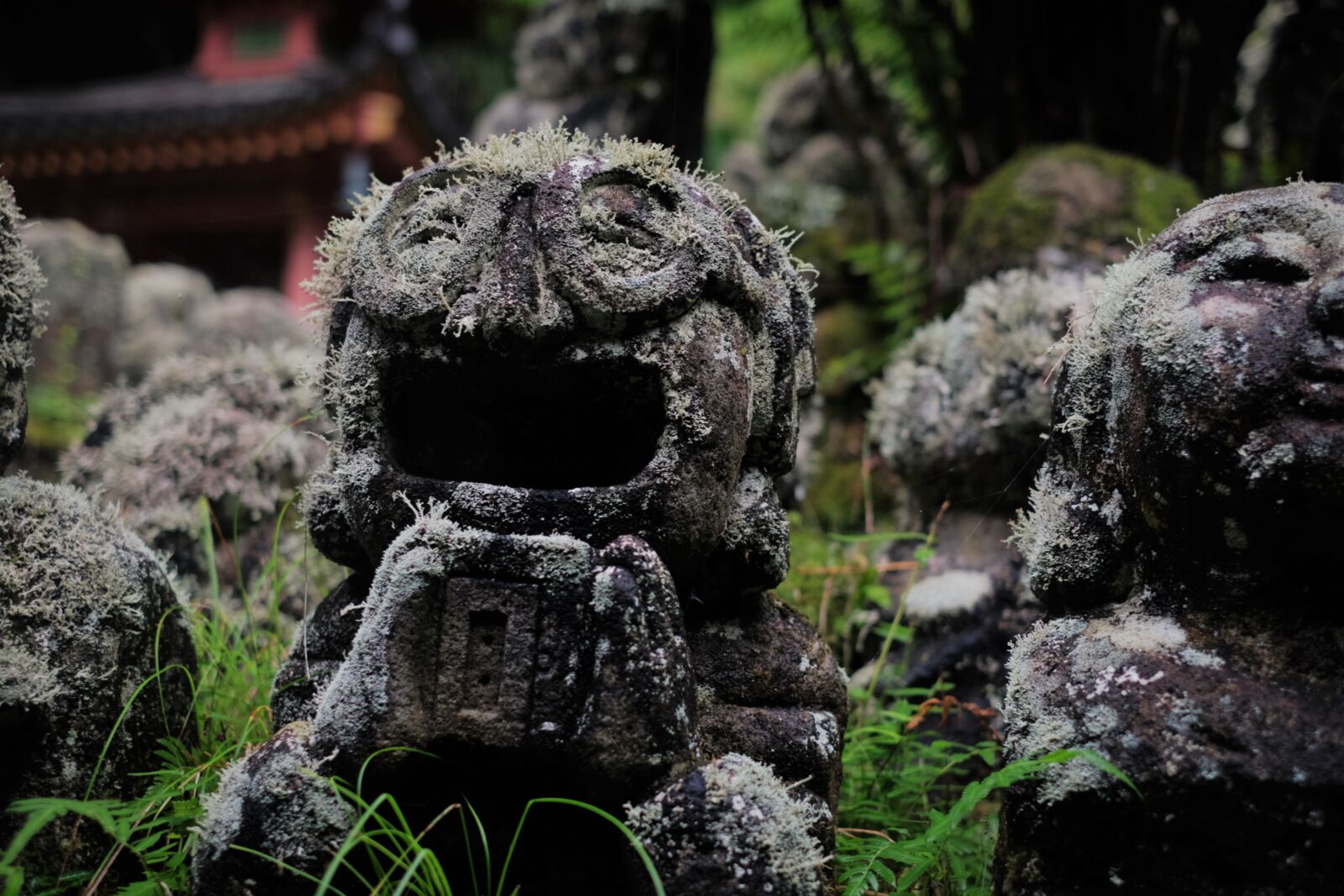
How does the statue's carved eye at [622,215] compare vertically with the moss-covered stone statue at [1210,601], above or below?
above

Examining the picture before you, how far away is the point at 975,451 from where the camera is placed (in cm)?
338

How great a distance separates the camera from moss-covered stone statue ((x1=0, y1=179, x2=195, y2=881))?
1.92 metres

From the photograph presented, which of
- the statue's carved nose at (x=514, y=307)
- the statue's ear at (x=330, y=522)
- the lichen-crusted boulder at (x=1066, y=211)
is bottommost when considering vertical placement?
the statue's ear at (x=330, y=522)

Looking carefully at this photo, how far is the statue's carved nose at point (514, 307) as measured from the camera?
1.84 metres

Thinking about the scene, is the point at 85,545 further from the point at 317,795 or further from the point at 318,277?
the point at 317,795

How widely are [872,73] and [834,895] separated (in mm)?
4422

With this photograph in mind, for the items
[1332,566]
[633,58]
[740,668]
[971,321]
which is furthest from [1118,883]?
[633,58]

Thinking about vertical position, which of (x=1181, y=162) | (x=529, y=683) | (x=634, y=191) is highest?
(x=1181, y=162)

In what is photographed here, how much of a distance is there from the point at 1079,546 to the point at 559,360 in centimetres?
93

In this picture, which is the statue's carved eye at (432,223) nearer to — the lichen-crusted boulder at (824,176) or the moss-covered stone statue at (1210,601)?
the moss-covered stone statue at (1210,601)

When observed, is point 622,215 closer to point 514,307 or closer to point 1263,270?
point 514,307

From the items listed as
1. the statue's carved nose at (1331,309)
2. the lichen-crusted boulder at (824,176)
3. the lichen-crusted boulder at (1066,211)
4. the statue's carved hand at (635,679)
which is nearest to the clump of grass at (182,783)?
the statue's carved hand at (635,679)

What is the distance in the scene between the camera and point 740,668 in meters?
2.02

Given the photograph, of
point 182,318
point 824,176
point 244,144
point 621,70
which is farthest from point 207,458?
point 244,144
